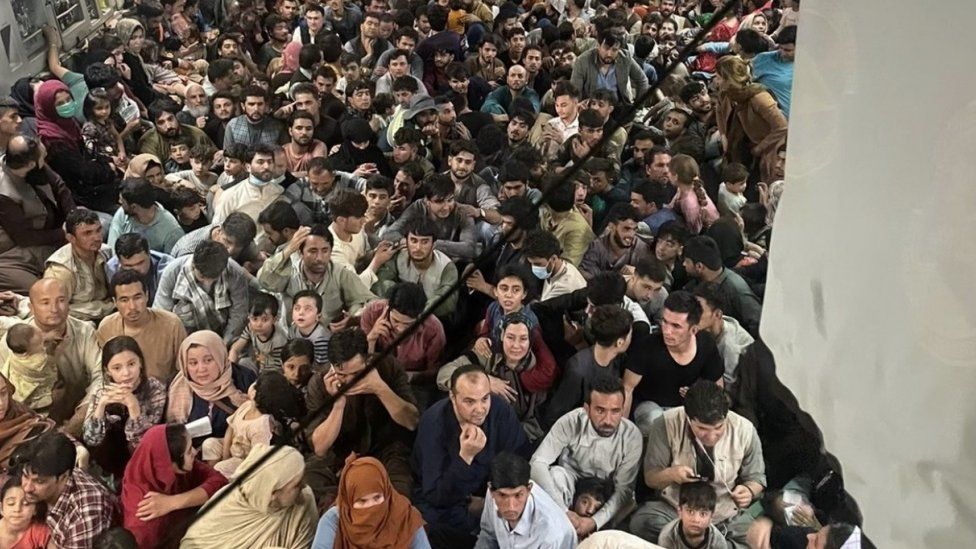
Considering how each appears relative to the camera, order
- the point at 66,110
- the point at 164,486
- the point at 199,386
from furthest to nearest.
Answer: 1. the point at 66,110
2. the point at 199,386
3. the point at 164,486

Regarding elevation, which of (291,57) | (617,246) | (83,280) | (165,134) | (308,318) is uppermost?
(617,246)

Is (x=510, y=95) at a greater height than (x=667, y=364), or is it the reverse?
(x=667, y=364)

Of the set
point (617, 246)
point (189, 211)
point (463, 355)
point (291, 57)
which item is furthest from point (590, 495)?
point (291, 57)

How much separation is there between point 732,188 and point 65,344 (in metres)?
1.76

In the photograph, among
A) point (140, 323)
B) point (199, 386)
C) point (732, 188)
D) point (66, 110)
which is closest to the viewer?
point (732, 188)

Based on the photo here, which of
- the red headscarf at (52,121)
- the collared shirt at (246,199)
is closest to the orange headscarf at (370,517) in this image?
the collared shirt at (246,199)

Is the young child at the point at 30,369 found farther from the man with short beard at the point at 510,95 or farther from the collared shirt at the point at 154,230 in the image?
the man with short beard at the point at 510,95

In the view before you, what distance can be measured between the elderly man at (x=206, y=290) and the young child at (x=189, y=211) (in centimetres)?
45

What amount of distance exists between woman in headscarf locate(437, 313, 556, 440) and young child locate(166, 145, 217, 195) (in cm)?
176

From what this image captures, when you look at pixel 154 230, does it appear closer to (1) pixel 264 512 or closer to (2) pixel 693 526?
(1) pixel 264 512

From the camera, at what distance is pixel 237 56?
462 centimetres

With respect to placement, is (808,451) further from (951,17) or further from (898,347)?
(951,17)

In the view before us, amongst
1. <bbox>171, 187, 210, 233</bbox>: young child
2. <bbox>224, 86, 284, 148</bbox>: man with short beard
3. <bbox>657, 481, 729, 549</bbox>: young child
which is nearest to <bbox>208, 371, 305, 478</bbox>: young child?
<bbox>657, 481, 729, 549</bbox>: young child

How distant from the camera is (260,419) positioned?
1.86 meters
